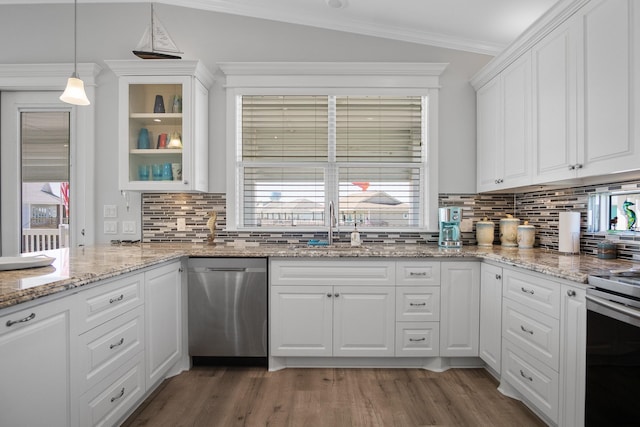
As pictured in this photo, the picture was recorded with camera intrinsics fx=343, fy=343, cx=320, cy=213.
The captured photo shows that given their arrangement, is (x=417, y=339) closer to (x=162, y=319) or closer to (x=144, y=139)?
(x=162, y=319)

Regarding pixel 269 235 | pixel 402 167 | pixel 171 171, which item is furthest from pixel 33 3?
pixel 402 167

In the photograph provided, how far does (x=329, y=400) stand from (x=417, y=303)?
911 mm

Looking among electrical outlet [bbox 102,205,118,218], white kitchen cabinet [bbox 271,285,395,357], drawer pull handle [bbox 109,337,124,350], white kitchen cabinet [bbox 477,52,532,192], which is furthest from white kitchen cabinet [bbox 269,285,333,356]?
electrical outlet [bbox 102,205,118,218]

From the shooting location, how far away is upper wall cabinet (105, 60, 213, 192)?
2.75m

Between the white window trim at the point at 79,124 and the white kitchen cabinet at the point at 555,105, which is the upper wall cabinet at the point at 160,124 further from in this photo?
the white kitchen cabinet at the point at 555,105

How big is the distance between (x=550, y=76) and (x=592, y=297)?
1.39m

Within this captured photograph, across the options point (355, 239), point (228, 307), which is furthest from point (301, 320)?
point (355, 239)

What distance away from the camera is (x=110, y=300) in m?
1.66

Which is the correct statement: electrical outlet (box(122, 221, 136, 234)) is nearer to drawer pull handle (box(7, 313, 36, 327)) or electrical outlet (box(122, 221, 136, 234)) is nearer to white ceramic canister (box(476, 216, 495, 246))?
drawer pull handle (box(7, 313, 36, 327))

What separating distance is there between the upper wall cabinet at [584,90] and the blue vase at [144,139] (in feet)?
9.51

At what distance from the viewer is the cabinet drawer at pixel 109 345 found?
4.86 ft

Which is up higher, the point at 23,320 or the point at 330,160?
the point at 330,160

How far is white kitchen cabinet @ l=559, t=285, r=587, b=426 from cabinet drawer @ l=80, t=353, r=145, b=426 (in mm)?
2176

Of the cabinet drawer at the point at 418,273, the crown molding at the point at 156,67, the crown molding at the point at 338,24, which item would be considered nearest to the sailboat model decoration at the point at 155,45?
the crown molding at the point at 156,67
